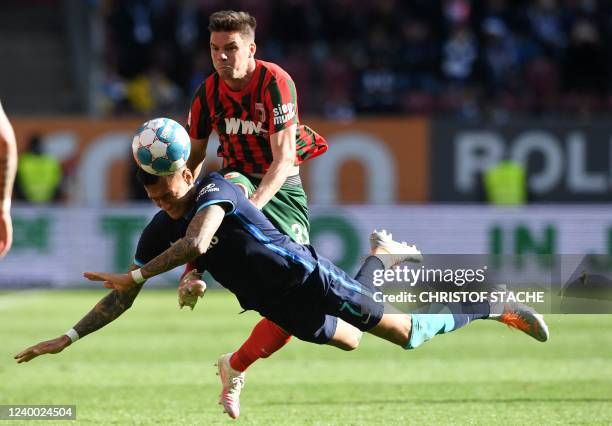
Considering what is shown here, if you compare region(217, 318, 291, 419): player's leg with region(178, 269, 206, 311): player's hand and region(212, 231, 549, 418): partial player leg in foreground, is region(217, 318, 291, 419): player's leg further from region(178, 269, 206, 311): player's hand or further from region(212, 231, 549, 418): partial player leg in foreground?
region(178, 269, 206, 311): player's hand

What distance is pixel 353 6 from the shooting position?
79.8ft

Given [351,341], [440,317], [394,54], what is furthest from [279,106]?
[394,54]

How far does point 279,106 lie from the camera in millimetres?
8539

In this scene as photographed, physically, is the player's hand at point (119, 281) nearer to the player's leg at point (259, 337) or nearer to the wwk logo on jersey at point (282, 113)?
the player's leg at point (259, 337)

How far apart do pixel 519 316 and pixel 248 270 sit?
212 centimetres

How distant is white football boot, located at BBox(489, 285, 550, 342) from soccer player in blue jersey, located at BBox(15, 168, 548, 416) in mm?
552

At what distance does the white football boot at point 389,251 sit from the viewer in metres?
8.54

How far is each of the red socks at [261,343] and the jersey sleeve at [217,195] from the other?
62.5 inches

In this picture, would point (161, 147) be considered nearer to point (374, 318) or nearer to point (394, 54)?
point (374, 318)

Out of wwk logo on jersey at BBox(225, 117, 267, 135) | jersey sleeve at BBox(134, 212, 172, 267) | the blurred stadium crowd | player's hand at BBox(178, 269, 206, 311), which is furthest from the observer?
the blurred stadium crowd

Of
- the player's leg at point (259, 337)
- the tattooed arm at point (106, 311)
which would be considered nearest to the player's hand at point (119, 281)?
the tattooed arm at point (106, 311)

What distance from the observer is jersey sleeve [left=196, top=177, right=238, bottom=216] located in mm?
6988

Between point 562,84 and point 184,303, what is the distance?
17335 mm

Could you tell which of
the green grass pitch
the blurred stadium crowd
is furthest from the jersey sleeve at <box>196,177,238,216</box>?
the blurred stadium crowd
